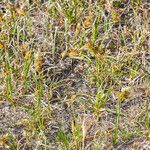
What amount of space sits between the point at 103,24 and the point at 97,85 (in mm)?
445

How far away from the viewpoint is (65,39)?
2.58 m

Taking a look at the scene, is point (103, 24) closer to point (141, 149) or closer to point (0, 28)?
point (0, 28)

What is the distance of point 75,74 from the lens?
2457mm

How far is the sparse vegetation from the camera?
2.17 meters

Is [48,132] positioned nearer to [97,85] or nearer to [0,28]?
[97,85]

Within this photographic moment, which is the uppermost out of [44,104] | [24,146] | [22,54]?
[22,54]

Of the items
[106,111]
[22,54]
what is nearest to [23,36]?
[22,54]

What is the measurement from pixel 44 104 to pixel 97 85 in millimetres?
291

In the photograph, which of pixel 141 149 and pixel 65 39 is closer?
pixel 141 149

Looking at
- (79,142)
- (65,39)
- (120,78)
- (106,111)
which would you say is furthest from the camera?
(65,39)

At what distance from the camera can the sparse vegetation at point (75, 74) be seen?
2166 mm

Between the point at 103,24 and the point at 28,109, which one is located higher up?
the point at 103,24

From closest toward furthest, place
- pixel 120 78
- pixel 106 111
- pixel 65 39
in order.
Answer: pixel 106 111, pixel 120 78, pixel 65 39

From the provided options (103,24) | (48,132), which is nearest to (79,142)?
(48,132)
